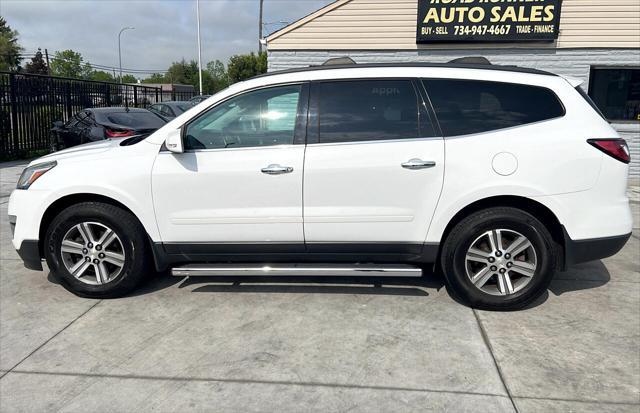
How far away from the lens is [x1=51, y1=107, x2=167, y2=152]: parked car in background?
32.1 ft

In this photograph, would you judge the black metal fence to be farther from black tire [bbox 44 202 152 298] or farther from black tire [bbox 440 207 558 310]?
black tire [bbox 440 207 558 310]

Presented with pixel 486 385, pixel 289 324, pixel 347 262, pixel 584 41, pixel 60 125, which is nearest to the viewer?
pixel 486 385

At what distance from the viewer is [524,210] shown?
3953mm

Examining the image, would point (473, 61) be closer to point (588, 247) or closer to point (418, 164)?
point (418, 164)

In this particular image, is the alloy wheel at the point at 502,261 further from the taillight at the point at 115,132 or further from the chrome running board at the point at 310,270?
the taillight at the point at 115,132

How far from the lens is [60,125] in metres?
11.4

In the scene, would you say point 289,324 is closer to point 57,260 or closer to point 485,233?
point 485,233

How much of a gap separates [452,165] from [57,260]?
3.33 meters

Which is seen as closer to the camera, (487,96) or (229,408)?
(229,408)

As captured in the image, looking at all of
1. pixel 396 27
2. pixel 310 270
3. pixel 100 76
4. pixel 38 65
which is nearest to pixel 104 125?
pixel 396 27

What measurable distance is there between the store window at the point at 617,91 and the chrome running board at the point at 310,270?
877 cm

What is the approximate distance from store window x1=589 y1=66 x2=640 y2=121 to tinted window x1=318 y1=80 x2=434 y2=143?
8414 millimetres

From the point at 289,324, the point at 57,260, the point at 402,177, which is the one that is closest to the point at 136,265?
the point at 57,260

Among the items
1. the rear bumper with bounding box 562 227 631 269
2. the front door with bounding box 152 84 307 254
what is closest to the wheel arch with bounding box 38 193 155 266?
the front door with bounding box 152 84 307 254
